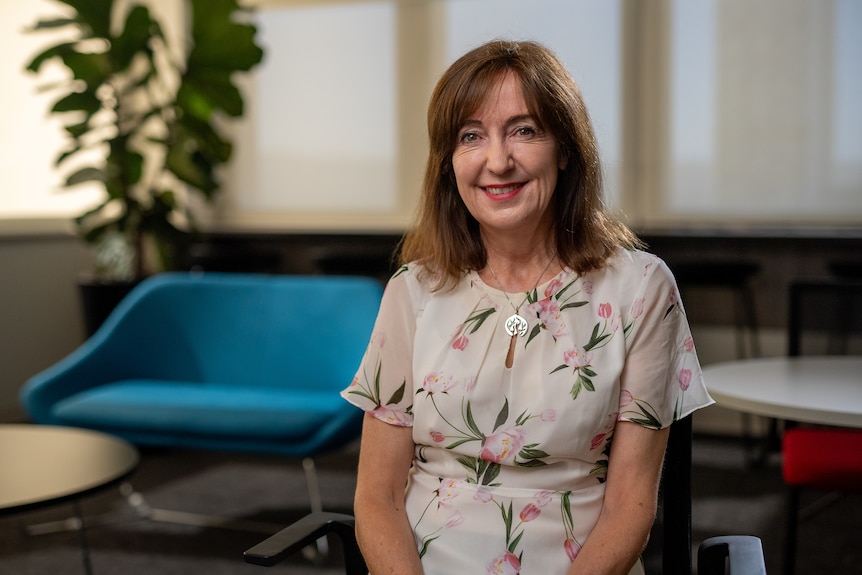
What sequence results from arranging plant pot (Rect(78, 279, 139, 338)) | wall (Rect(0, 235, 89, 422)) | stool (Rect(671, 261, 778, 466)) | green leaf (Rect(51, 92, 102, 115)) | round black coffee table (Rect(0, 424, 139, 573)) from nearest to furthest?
round black coffee table (Rect(0, 424, 139, 573)) < green leaf (Rect(51, 92, 102, 115)) < stool (Rect(671, 261, 778, 466)) < plant pot (Rect(78, 279, 139, 338)) < wall (Rect(0, 235, 89, 422))

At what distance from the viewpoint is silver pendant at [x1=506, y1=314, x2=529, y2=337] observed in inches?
62.5

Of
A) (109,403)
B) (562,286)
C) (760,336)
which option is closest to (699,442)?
(760,336)

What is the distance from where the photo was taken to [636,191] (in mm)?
5488

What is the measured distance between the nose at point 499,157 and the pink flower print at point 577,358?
0.30 metres

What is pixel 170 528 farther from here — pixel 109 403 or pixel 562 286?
pixel 562 286

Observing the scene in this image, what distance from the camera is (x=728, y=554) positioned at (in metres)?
1.43

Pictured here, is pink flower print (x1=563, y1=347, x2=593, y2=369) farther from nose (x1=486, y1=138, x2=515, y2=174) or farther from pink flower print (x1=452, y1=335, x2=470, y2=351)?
nose (x1=486, y1=138, x2=515, y2=174)

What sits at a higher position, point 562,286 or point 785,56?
point 785,56

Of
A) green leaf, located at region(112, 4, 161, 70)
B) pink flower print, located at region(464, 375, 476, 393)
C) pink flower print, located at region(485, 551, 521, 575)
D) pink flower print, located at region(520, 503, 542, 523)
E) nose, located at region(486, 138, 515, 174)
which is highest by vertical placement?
green leaf, located at region(112, 4, 161, 70)

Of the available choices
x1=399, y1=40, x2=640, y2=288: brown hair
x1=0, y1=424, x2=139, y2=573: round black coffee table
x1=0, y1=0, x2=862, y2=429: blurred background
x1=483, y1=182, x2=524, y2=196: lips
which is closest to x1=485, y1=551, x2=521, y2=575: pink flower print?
x1=399, y1=40, x2=640, y2=288: brown hair

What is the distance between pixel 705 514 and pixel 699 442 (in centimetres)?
123

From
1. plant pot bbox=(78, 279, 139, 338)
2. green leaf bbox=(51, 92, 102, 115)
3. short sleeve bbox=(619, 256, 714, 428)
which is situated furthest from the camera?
plant pot bbox=(78, 279, 139, 338)

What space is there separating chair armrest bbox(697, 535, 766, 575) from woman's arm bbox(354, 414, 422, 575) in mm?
431

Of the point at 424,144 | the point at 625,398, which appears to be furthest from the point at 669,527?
the point at 424,144
